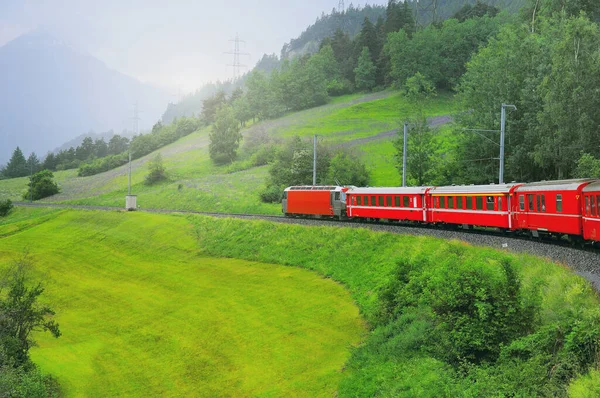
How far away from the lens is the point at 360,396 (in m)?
17.1

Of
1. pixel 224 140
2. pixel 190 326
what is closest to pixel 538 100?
pixel 190 326

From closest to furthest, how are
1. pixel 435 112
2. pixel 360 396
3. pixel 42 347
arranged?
pixel 360 396, pixel 42 347, pixel 435 112

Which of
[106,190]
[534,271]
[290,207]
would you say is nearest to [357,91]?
[106,190]

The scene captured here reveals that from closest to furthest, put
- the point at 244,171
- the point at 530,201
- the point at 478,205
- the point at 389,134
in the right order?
the point at 530,201
the point at 478,205
the point at 244,171
the point at 389,134

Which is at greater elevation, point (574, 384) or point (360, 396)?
point (574, 384)

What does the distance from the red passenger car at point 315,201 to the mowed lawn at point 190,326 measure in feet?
35.4

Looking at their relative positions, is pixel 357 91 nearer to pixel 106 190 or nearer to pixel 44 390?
pixel 106 190

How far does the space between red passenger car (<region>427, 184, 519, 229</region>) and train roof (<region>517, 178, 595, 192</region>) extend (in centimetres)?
136

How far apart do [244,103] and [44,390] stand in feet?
388

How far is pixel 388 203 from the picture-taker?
41.4 meters

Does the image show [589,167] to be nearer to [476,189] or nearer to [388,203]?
[476,189]

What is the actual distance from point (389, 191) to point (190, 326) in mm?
19269

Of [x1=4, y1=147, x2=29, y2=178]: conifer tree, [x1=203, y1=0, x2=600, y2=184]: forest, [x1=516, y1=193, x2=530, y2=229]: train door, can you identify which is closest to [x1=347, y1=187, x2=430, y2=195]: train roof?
[x1=203, y1=0, x2=600, y2=184]: forest

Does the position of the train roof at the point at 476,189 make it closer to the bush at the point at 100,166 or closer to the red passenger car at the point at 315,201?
the red passenger car at the point at 315,201
